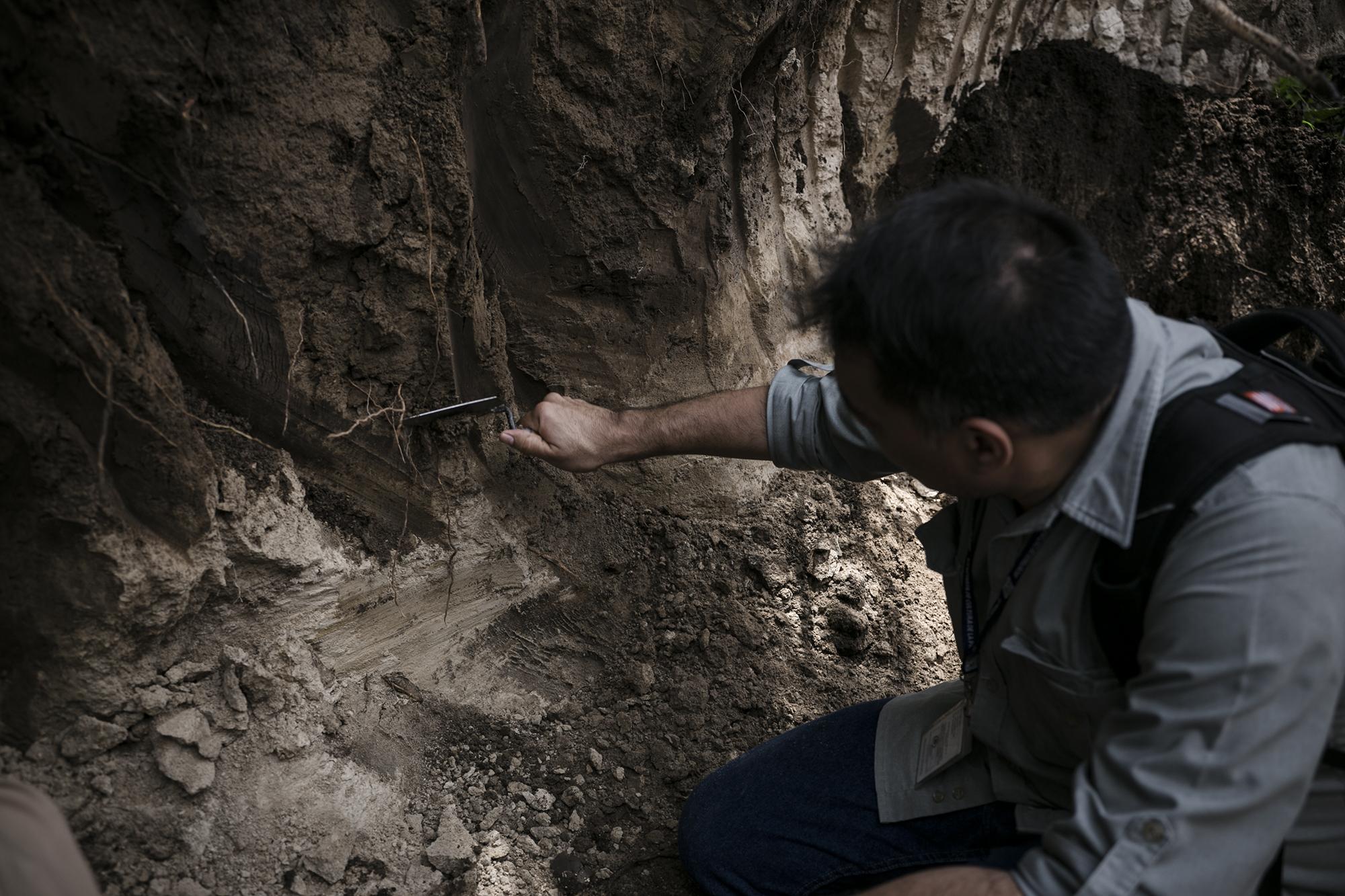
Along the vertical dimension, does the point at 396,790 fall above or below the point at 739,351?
Answer: below

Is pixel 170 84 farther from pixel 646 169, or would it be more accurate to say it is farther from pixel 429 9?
A: pixel 646 169

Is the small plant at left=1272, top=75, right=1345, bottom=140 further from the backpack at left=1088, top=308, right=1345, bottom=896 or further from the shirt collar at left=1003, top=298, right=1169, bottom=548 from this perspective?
the shirt collar at left=1003, top=298, right=1169, bottom=548

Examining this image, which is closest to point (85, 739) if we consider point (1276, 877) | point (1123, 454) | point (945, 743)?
point (945, 743)

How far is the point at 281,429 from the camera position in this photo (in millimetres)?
2053

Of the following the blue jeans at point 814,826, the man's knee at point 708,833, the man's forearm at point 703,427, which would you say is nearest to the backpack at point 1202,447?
the blue jeans at point 814,826

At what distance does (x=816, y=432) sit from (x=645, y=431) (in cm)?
39

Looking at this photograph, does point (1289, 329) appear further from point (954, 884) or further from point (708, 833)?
point (708, 833)

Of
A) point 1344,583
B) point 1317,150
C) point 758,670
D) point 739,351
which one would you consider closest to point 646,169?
point 739,351

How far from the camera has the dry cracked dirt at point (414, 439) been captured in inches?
67.4

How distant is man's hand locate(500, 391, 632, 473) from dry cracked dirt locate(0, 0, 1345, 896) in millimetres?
378

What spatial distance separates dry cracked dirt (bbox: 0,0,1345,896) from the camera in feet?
5.62

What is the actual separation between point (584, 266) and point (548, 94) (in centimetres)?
47

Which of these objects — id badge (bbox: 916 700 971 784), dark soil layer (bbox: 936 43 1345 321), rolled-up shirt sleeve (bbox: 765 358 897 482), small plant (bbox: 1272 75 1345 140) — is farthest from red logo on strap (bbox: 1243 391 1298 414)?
small plant (bbox: 1272 75 1345 140)

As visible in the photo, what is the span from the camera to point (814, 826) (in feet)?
6.26
